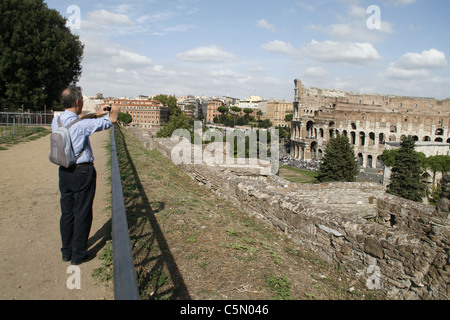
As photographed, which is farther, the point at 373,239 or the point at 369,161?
the point at 369,161

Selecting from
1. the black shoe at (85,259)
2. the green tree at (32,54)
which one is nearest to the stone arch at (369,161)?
the green tree at (32,54)

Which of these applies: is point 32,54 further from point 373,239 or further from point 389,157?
point 389,157

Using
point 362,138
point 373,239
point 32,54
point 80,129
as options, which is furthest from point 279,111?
point 80,129

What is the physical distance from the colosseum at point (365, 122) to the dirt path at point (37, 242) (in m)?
46.5

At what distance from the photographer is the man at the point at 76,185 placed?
3.59 m

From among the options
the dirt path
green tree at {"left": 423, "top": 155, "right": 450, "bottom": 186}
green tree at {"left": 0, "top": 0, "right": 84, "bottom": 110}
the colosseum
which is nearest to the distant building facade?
the colosseum

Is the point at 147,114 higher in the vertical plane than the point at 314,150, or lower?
higher

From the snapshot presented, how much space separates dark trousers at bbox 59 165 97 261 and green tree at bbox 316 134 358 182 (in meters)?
31.1

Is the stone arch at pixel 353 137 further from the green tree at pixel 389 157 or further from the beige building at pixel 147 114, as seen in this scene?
the beige building at pixel 147 114

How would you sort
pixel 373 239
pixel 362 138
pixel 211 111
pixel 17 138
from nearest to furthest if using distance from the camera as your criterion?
pixel 373 239 < pixel 17 138 < pixel 362 138 < pixel 211 111

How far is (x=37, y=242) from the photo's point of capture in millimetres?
4047

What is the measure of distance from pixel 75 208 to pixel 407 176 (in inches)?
1277

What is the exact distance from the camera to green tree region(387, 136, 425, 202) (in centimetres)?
2923

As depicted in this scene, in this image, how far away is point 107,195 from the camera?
6.41 metres
